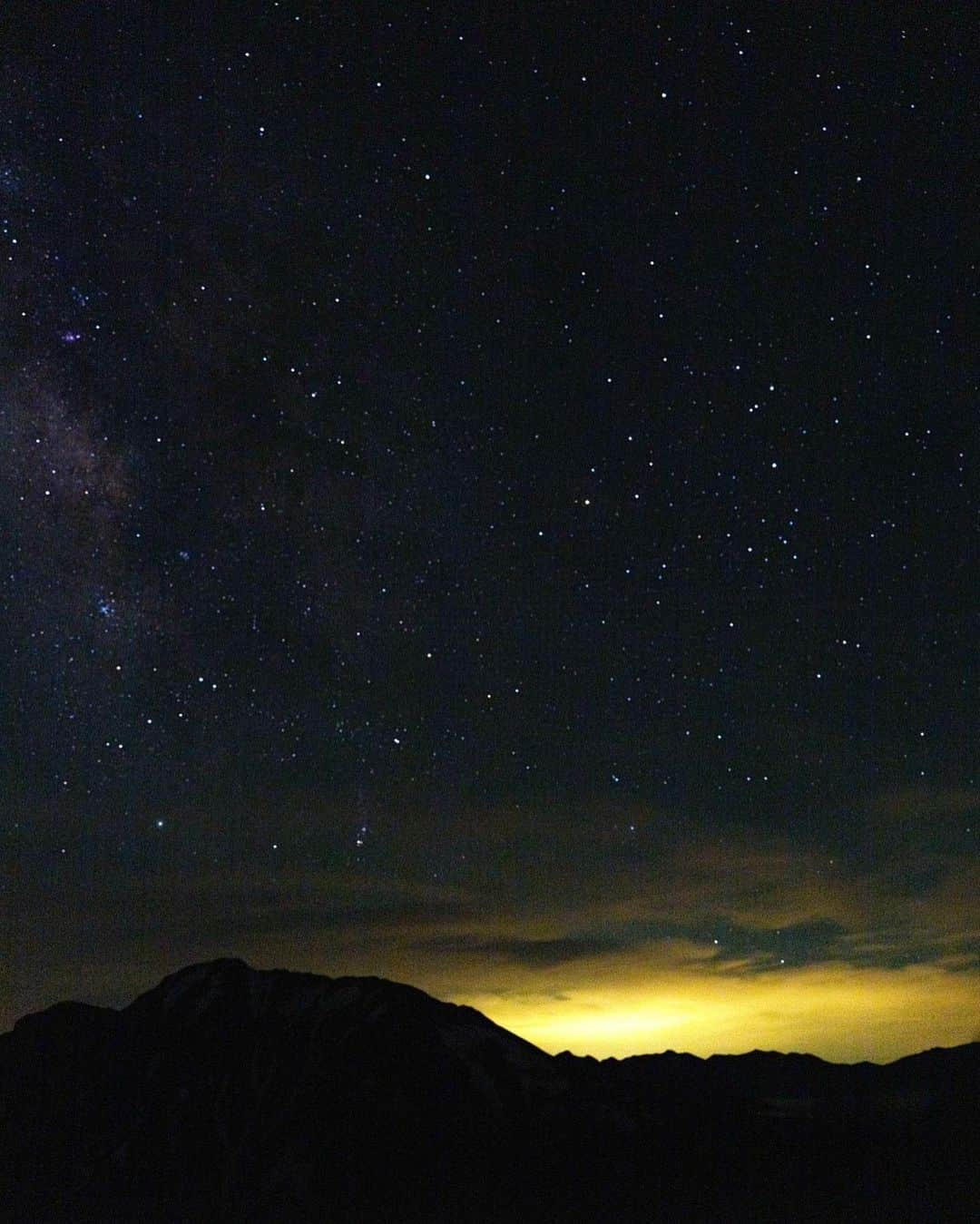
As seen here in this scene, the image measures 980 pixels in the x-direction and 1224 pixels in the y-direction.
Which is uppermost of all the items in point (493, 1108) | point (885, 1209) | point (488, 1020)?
point (488, 1020)

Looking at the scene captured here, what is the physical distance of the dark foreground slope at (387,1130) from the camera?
5561 inches

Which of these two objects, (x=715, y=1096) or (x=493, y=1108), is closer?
(x=493, y=1108)

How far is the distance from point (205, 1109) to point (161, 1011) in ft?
64.9

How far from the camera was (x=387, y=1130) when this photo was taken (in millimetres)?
152125

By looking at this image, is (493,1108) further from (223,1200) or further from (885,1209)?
(885,1209)

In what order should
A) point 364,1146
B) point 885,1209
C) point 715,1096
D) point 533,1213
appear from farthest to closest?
point 715,1096, point 364,1146, point 533,1213, point 885,1209

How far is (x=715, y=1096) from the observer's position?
17488cm

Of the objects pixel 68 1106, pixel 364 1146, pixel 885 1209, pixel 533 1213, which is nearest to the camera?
pixel 885 1209

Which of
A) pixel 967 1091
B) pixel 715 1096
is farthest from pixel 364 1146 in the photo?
pixel 967 1091

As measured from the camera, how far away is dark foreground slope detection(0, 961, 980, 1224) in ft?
463

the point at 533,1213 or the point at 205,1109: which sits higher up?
the point at 205,1109

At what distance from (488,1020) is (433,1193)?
32.8 m

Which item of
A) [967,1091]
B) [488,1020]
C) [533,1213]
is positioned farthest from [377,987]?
[967,1091]

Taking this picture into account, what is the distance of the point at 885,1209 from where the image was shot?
429 ft
